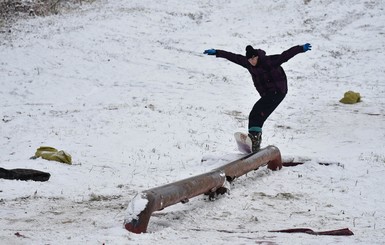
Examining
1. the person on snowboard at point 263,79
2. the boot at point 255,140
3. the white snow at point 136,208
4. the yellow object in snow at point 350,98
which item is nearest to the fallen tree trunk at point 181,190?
the white snow at point 136,208

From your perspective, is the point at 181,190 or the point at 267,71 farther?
the point at 267,71

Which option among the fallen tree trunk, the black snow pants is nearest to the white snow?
the fallen tree trunk

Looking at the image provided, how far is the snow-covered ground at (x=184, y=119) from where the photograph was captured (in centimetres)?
509

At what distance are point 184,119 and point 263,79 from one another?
5.44 metres

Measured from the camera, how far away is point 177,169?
840cm

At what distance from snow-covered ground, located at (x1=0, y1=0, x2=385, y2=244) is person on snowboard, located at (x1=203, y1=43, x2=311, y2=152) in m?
0.87

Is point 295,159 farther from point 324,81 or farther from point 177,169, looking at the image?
point 324,81

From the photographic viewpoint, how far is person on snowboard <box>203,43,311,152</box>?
8.48m

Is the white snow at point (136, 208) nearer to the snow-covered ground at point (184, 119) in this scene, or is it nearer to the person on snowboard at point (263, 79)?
the snow-covered ground at point (184, 119)

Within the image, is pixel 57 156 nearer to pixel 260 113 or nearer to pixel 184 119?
pixel 260 113

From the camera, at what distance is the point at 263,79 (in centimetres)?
866

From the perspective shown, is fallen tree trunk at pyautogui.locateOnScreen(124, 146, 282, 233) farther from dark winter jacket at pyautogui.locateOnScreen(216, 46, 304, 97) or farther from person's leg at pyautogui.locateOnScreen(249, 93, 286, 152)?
dark winter jacket at pyautogui.locateOnScreen(216, 46, 304, 97)

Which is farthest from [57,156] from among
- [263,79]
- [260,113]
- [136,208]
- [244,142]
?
[136,208]

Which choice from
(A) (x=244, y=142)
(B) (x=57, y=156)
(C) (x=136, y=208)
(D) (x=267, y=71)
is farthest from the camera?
(A) (x=244, y=142)
